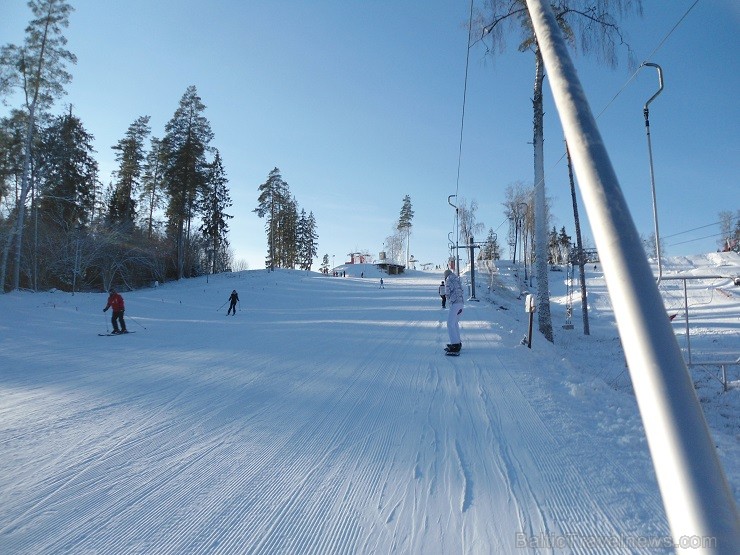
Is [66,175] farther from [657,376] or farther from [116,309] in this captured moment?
[657,376]

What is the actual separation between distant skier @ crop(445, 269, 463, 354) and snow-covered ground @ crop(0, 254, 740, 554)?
38 centimetres

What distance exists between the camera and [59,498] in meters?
3.15

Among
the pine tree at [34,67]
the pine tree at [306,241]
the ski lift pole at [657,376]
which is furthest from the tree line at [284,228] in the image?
the ski lift pole at [657,376]

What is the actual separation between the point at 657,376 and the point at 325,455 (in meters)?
3.37

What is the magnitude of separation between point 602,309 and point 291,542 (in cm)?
3714

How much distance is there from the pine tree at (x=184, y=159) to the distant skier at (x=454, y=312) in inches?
1563

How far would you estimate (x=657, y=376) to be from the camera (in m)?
1.26

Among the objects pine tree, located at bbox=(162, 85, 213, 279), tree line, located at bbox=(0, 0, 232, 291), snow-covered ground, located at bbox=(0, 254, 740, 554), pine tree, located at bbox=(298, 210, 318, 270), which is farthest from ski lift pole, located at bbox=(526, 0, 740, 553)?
pine tree, located at bbox=(298, 210, 318, 270)

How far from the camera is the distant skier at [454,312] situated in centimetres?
928

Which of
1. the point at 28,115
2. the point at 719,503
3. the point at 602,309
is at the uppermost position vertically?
the point at 28,115

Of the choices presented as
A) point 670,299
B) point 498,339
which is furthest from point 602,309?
point 498,339

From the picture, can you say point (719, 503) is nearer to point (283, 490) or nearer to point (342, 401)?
point (283, 490)

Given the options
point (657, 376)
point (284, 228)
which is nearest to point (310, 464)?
point (657, 376)

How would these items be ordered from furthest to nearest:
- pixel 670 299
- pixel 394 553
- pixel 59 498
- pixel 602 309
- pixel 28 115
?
pixel 602 309
pixel 670 299
pixel 28 115
pixel 59 498
pixel 394 553
